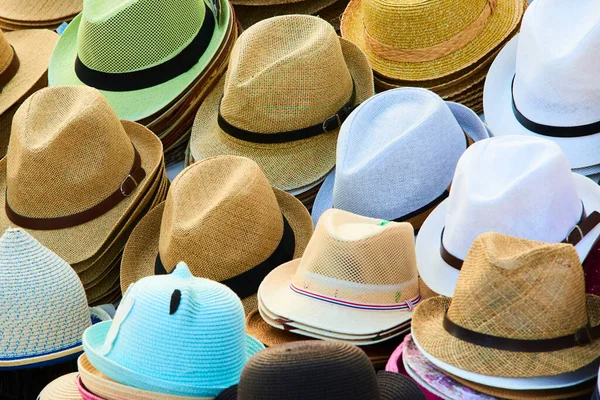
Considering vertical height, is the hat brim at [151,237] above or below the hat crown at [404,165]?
below

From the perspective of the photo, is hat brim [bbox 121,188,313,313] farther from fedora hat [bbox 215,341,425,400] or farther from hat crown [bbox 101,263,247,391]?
fedora hat [bbox 215,341,425,400]

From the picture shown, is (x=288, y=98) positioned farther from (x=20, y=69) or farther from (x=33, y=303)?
(x=20, y=69)

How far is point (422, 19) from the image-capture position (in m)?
3.87

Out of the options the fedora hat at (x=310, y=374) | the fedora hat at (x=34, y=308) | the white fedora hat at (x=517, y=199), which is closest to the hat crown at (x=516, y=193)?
the white fedora hat at (x=517, y=199)

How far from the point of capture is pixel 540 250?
96.3 inches

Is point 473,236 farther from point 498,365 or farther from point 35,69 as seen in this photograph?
point 35,69

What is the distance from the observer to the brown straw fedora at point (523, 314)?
8.05 feet

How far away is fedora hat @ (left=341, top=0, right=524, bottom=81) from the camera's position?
12.7ft

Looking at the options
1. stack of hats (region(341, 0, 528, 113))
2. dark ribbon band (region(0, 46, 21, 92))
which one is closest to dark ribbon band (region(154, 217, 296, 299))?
stack of hats (region(341, 0, 528, 113))

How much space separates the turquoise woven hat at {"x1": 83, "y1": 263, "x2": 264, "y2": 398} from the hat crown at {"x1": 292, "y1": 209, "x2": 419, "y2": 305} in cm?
44

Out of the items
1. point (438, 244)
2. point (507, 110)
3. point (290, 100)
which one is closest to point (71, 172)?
point (290, 100)

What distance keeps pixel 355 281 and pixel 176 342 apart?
66 centimetres

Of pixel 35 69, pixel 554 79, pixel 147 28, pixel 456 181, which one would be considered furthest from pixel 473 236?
pixel 35 69

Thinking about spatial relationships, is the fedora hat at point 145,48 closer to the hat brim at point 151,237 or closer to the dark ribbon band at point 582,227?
the hat brim at point 151,237
